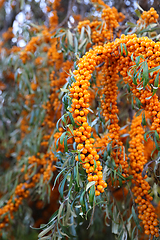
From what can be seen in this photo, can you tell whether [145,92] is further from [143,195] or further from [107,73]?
[143,195]

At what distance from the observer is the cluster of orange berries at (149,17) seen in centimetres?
113

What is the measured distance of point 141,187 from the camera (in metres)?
0.99

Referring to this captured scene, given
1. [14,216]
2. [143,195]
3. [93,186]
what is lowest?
[14,216]

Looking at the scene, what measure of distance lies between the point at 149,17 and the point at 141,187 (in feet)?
3.33

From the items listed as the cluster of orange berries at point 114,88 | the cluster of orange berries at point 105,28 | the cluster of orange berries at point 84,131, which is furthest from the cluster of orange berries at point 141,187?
the cluster of orange berries at point 105,28

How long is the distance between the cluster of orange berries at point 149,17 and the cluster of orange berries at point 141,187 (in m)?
0.63

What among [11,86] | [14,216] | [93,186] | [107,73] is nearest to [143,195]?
[93,186]

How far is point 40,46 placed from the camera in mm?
1811

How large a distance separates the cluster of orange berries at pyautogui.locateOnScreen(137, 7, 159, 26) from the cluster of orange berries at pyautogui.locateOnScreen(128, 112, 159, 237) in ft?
2.07

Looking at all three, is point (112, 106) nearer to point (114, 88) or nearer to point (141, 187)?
point (114, 88)

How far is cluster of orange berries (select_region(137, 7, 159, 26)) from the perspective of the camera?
1133mm

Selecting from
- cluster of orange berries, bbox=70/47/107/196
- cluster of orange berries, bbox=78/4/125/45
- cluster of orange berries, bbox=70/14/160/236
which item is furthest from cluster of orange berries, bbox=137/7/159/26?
cluster of orange berries, bbox=70/47/107/196

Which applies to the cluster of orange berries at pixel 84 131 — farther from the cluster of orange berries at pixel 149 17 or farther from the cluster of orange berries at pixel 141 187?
the cluster of orange berries at pixel 149 17

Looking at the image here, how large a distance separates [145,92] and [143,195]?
0.54 m
